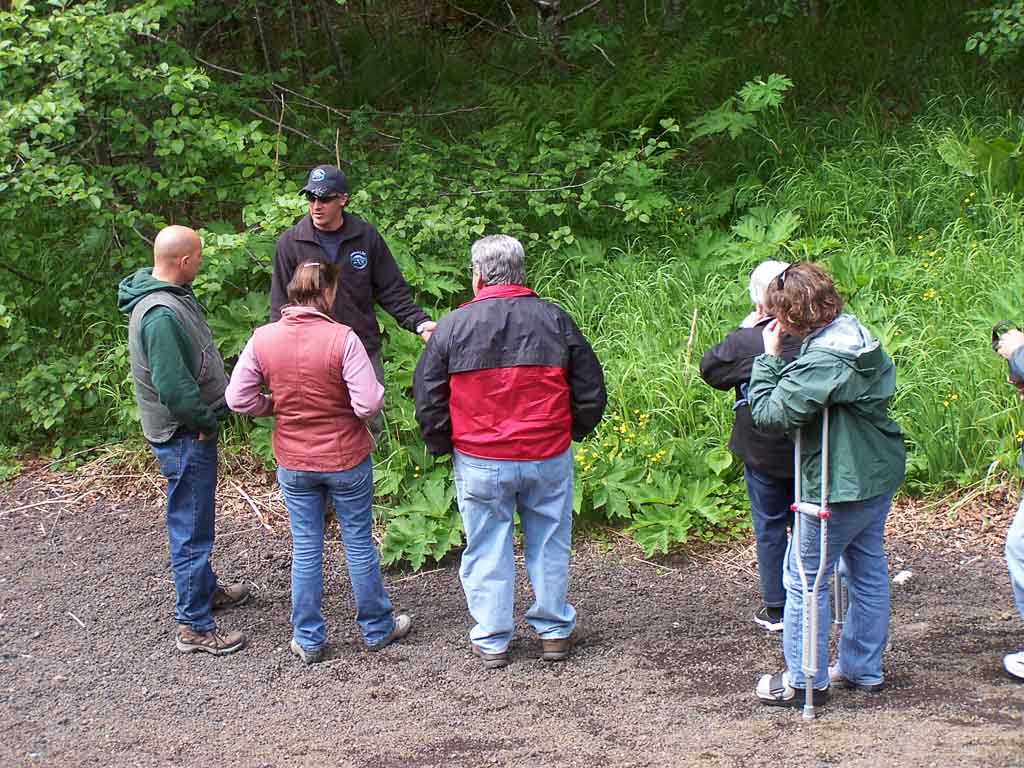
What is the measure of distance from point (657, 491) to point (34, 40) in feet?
15.6

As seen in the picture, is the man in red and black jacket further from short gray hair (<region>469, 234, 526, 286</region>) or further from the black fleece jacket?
the black fleece jacket

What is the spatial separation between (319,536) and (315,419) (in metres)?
0.57

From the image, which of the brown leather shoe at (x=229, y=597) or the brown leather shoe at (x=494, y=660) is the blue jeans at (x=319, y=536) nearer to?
the brown leather shoe at (x=494, y=660)

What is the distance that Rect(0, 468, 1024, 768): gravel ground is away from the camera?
166 inches

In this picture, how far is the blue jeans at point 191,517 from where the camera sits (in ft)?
17.0

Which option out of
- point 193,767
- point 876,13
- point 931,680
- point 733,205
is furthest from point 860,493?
point 876,13

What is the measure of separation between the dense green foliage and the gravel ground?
622mm

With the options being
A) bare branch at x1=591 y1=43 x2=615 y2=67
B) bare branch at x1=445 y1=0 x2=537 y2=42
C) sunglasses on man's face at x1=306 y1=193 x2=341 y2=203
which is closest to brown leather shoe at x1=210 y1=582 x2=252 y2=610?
sunglasses on man's face at x1=306 y1=193 x2=341 y2=203

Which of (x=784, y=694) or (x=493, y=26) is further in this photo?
(x=493, y=26)

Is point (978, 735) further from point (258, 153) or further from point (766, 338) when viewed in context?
point (258, 153)

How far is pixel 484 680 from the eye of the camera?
4938 mm

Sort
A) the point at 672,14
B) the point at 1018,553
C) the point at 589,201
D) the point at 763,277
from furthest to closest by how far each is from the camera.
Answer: the point at 672,14
the point at 589,201
the point at 763,277
the point at 1018,553

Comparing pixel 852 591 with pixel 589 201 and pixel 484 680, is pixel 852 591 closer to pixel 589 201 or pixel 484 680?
pixel 484 680

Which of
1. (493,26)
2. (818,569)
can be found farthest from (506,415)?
(493,26)
